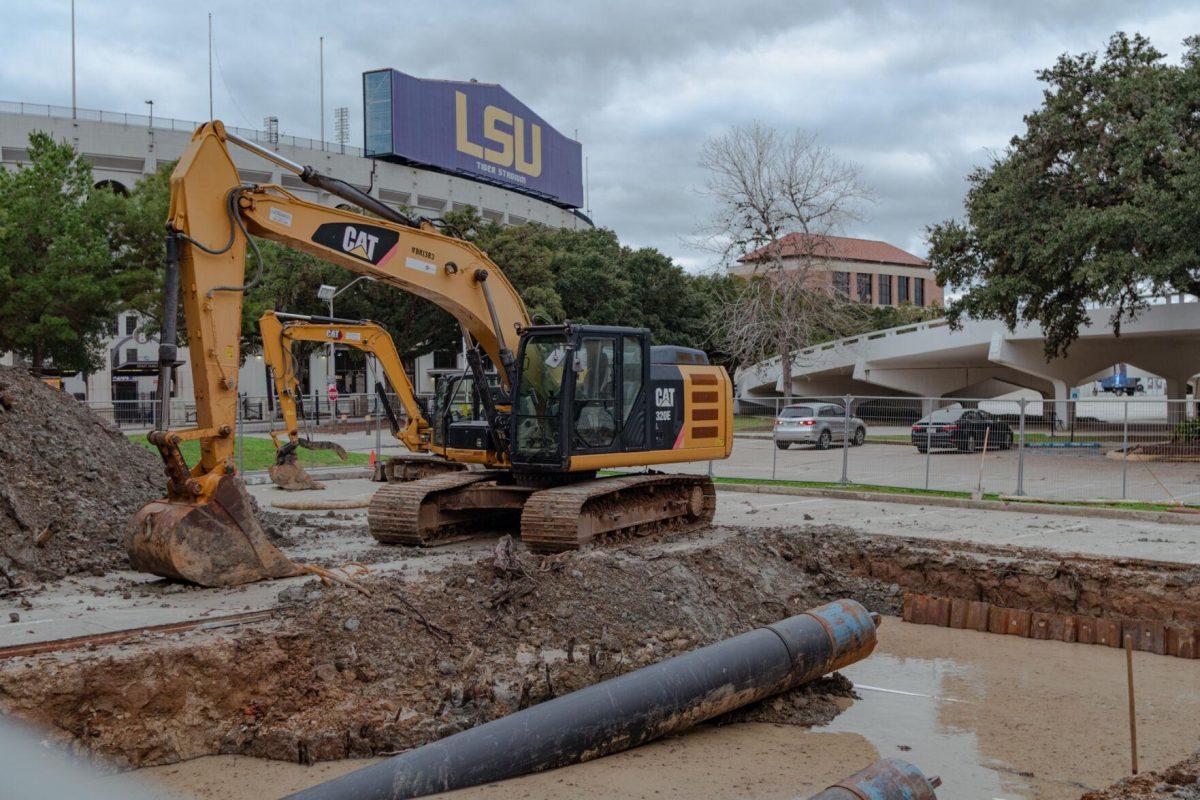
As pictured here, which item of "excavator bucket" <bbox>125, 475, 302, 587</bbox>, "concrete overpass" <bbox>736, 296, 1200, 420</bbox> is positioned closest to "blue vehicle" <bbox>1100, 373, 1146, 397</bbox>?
"concrete overpass" <bbox>736, 296, 1200, 420</bbox>

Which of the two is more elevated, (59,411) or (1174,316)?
(1174,316)

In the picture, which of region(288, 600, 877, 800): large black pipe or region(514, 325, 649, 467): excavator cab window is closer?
region(288, 600, 877, 800): large black pipe

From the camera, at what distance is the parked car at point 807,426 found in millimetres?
25097

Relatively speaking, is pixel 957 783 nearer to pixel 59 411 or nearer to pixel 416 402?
pixel 59 411

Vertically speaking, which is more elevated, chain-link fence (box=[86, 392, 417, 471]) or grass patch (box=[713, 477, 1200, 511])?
chain-link fence (box=[86, 392, 417, 471])

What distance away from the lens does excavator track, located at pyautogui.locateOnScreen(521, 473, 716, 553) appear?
11.7 m

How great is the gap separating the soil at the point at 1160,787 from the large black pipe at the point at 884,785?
1.01 meters

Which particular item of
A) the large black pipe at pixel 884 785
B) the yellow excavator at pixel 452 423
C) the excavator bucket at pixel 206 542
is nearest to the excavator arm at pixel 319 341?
the yellow excavator at pixel 452 423

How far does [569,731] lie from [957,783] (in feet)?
8.08

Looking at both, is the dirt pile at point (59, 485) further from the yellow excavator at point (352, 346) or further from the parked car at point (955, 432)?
the parked car at point (955, 432)

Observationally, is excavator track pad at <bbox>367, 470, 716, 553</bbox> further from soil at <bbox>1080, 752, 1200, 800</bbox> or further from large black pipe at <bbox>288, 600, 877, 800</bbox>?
soil at <bbox>1080, 752, 1200, 800</bbox>

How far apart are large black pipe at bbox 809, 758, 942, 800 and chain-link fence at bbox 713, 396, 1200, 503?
47.9ft

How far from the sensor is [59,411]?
1296 cm

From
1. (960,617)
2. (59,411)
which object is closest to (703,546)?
(960,617)
